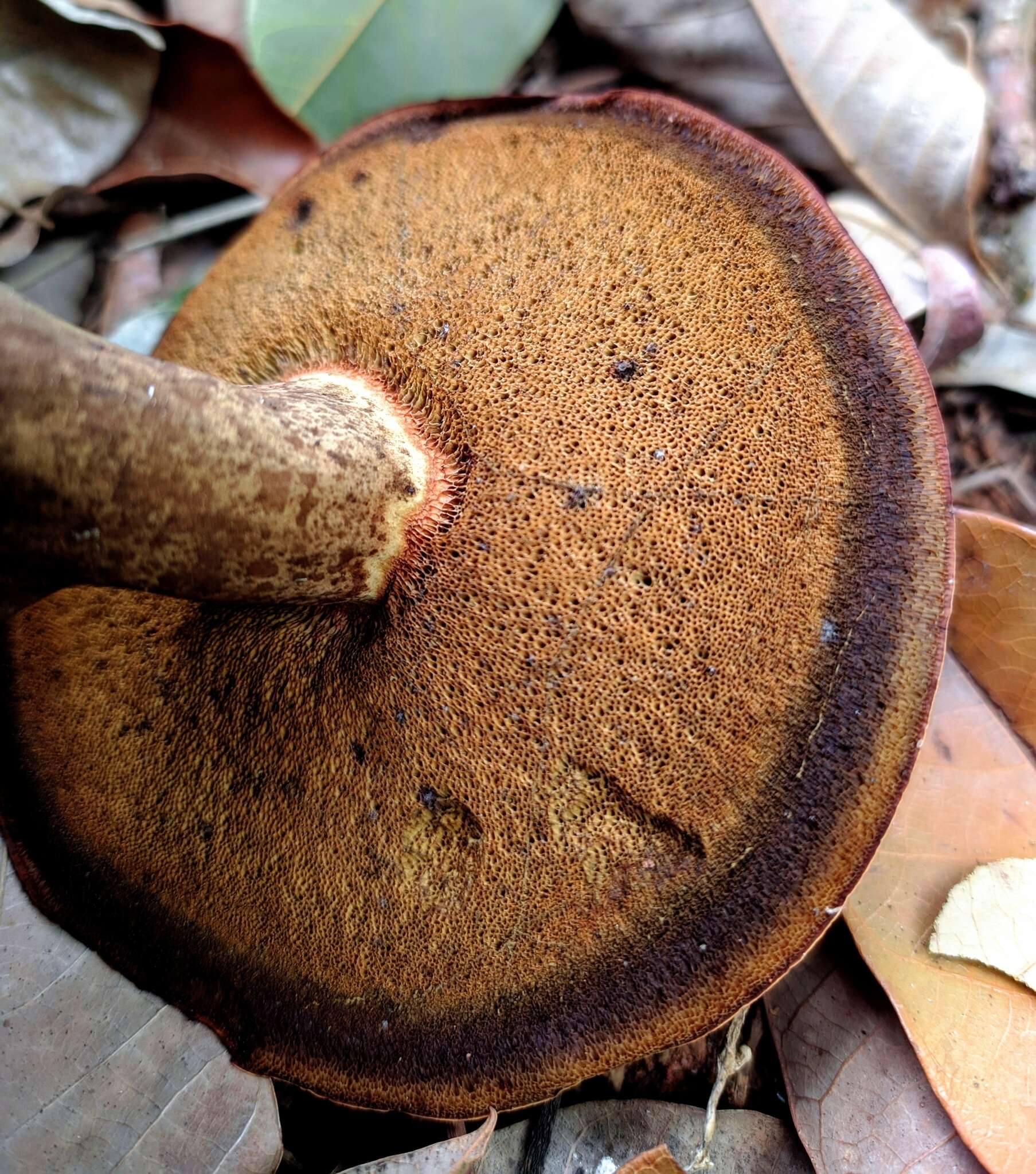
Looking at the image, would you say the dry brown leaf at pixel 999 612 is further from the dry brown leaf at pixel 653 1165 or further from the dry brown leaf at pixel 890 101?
the dry brown leaf at pixel 653 1165

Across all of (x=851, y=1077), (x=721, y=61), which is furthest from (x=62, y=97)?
(x=851, y=1077)

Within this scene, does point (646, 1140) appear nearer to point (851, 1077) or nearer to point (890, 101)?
point (851, 1077)

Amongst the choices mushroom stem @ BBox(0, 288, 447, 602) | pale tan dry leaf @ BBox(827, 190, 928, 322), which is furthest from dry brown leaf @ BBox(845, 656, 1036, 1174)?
mushroom stem @ BBox(0, 288, 447, 602)

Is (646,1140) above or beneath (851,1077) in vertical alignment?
beneath

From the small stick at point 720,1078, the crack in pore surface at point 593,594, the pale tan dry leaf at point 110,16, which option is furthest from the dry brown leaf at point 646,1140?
the pale tan dry leaf at point 110,16

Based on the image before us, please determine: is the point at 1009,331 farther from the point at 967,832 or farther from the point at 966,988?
the point at 966,988
